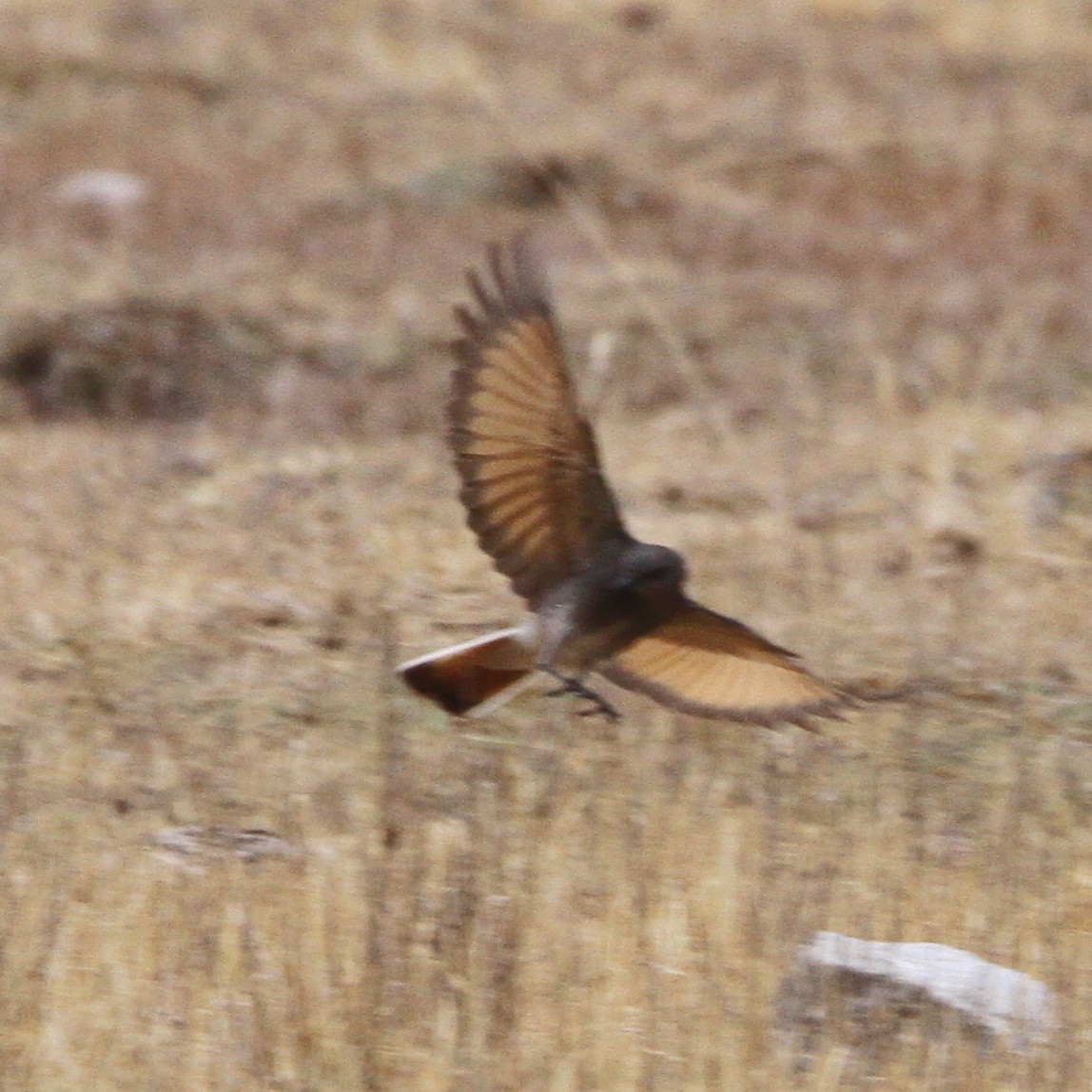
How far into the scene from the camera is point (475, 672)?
387 centimetres

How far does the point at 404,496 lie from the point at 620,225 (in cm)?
660

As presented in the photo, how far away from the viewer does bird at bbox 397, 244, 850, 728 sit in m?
3.58

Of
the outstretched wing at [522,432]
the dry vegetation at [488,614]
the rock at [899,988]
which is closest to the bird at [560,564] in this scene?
the outstretched wing at [522,432]

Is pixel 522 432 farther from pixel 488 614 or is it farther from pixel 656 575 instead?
pixel 488 614

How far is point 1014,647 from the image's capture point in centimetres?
516

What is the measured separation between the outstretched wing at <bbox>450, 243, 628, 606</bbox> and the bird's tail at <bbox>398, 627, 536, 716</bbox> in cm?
18

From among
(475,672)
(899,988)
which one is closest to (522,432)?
(475,672)

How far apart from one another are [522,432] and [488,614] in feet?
5.39

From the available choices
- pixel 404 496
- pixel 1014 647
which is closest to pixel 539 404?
pixel 1014 647

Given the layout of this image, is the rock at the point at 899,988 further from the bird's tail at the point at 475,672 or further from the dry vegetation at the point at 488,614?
the bird's tail at the point at 475,672

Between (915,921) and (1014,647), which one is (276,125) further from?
(915,921)

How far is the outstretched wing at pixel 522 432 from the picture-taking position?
3570 mm

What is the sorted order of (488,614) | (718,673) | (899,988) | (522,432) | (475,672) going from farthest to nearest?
(488,614) < (475,672) < (718,673) < (522,432) < (899,988)

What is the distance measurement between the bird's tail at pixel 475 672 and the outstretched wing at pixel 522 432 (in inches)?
7.1
